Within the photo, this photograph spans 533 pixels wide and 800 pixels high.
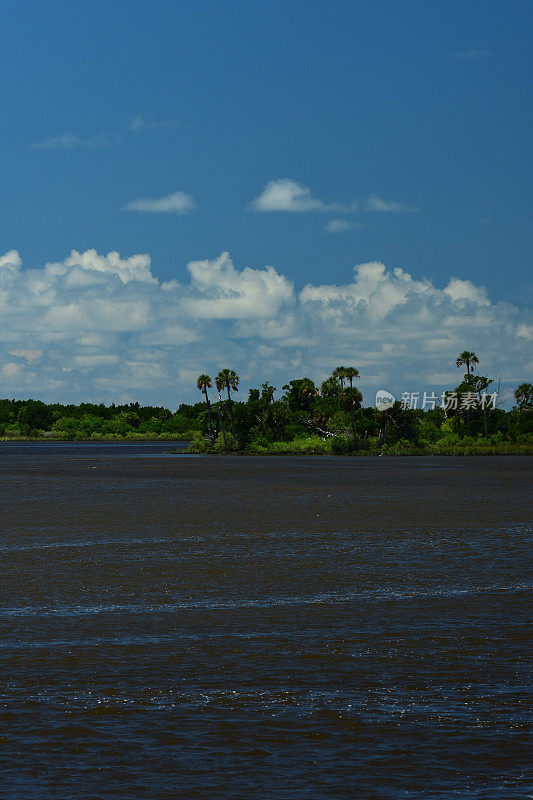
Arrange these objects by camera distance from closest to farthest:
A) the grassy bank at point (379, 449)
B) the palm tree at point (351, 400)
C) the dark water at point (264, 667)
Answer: the dark water at point (264, 667), the palm tree at point (351, 400), the grassy bank at point (379, 449)

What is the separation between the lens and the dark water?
9.45 m

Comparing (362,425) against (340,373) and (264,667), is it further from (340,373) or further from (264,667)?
(264,667)

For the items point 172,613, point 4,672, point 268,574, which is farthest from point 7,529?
point 4,672

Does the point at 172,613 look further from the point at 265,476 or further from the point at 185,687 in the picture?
the point at 265,476

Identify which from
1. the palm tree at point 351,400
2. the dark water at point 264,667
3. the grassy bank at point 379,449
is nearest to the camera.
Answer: the dark water at point 264,667

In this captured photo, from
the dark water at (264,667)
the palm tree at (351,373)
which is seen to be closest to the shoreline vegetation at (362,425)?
the palm tree at (351,373)

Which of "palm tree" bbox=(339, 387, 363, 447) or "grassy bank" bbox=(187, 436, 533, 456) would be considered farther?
"grassy bank" bbox=(187, 436, 533, 456)

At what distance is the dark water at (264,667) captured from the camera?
9445 millimetres

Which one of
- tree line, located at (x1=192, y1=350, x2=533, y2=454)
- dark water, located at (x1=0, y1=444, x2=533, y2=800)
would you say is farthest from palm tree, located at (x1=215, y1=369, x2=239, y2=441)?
dark water, located at (x1=0, y1=444, x2=533, y2=800)

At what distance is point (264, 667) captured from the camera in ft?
45.2

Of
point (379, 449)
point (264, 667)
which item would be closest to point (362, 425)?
point (379, 449)

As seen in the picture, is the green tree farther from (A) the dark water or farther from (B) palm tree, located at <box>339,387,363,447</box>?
(A) the dark water

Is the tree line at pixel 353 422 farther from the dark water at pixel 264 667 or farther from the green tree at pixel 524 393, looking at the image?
the dark water at pixel 264 667

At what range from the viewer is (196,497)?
184 feet
